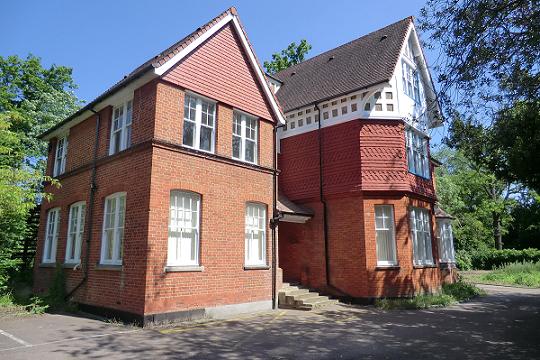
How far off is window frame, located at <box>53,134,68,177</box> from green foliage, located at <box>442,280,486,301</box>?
16994 millimetres

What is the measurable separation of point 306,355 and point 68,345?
4.85 metres

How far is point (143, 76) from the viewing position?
11.2m

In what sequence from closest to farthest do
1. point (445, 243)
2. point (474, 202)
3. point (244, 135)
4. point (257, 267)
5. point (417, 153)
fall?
point (257, 267) → point (244, 135) → point (417, 153) → point (445, 243) → point (474, 202)

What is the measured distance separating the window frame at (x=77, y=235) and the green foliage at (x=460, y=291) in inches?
588

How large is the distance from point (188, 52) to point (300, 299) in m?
9.21

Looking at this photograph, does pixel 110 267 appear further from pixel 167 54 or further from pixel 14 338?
pixel 167 54

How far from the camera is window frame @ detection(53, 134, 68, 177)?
15633 millimetres

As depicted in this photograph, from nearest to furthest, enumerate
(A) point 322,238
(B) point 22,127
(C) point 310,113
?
1. (A) point 322,238
2. (C) point 310,113
3. (B) point 22,127

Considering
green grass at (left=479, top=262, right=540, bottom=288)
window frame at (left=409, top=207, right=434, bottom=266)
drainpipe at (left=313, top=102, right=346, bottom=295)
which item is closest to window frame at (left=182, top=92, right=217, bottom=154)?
drainpipe at (left=313, top=102, right=346, bottom=295)

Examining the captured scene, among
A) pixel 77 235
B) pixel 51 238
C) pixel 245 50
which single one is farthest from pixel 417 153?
pixel 51 238

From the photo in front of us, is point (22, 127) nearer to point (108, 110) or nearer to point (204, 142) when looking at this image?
point (108, 110)

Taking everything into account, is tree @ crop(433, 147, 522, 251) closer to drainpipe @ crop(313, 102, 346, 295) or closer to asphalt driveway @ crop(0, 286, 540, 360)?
drainpipe @ crop(313, 102, 346, 295)

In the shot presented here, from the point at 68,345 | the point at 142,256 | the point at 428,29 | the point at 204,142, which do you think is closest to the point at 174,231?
the point at 142,256

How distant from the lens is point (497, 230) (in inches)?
1709
